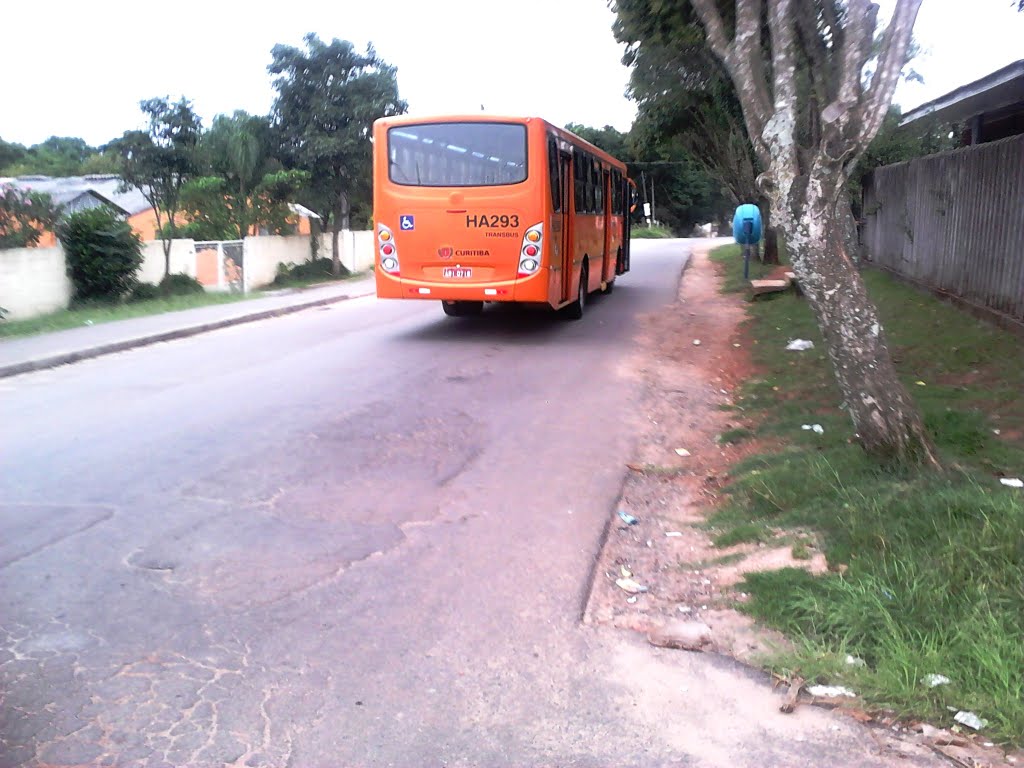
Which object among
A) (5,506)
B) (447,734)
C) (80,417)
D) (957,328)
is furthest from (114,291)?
(447,734)

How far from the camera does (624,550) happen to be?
5.68 m

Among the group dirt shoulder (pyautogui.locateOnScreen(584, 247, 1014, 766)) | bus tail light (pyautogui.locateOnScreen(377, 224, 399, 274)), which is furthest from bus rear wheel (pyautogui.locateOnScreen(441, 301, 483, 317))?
dirt shoulder (pyautogui.locateOnScreen(584, 247, 1014, 766))

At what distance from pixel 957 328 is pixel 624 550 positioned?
6980 millimetres

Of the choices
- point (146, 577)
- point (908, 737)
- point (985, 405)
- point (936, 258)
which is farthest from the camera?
point (936, 258)

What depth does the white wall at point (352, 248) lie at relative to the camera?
2852cm

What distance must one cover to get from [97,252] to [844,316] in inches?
637

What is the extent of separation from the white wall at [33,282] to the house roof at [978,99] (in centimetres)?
1588

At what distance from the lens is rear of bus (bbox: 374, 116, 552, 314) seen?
12820 mm

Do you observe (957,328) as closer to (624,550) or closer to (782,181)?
(782,181)

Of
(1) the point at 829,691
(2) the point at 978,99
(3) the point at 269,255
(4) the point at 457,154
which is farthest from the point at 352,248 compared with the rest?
(1) the point at 829,691

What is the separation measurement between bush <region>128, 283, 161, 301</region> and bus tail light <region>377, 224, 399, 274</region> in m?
8.52

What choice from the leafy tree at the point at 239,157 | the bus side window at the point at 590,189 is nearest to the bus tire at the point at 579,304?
the bus side window at the point at 590,189

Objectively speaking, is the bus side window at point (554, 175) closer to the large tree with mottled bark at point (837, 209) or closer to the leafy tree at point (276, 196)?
the large tree with mottled bark at point (837, 209)

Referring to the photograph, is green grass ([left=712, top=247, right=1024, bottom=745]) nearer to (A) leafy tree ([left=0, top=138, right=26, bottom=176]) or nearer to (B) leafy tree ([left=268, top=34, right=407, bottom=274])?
(B) leafy tree ([left=268, top=34, right=407, bottom=274])
